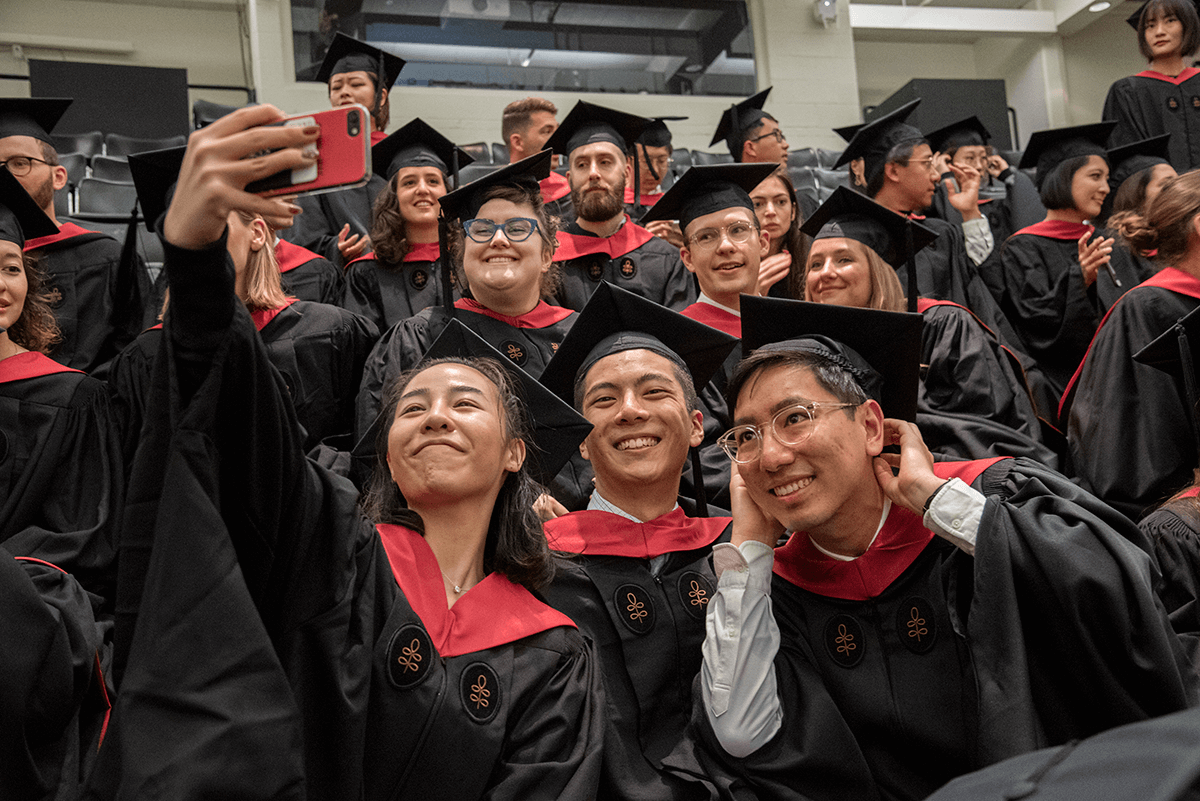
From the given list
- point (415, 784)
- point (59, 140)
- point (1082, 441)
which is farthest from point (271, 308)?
point (59, 140)

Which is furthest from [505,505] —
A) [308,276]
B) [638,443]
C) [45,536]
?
[308,276]

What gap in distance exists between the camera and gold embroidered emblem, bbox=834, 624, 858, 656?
246 centimetres

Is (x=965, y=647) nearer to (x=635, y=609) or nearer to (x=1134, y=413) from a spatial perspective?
(x=635, y=609)

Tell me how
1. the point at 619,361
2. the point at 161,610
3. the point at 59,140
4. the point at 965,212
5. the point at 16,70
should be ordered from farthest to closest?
1. the point at 16,70
2. the point at 59,140
3. the point at 965,212
4. the point at 619,361
5. the point at 161,610

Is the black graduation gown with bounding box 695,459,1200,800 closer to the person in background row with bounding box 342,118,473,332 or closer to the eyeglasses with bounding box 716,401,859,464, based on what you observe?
the eyeglasses with bounding box 716,401,859,464

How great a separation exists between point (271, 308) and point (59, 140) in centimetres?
565

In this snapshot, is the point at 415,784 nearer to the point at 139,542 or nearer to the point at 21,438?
the point at 139,542

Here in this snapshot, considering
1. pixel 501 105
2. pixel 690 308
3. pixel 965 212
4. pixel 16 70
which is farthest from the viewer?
pixel 501 105

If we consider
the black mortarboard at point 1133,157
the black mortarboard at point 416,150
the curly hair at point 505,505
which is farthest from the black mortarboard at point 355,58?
the black mortarboard at point 1133,157

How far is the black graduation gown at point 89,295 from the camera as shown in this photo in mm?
4438

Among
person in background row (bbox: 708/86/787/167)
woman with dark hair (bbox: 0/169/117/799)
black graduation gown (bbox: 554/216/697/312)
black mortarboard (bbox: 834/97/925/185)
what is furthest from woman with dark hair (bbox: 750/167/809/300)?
woman with dark hair (bbox: 0/169/117/799)

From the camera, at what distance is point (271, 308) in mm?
4059

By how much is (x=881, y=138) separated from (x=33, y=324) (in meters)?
4.34

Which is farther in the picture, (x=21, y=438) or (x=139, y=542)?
(x=21, y=438)
